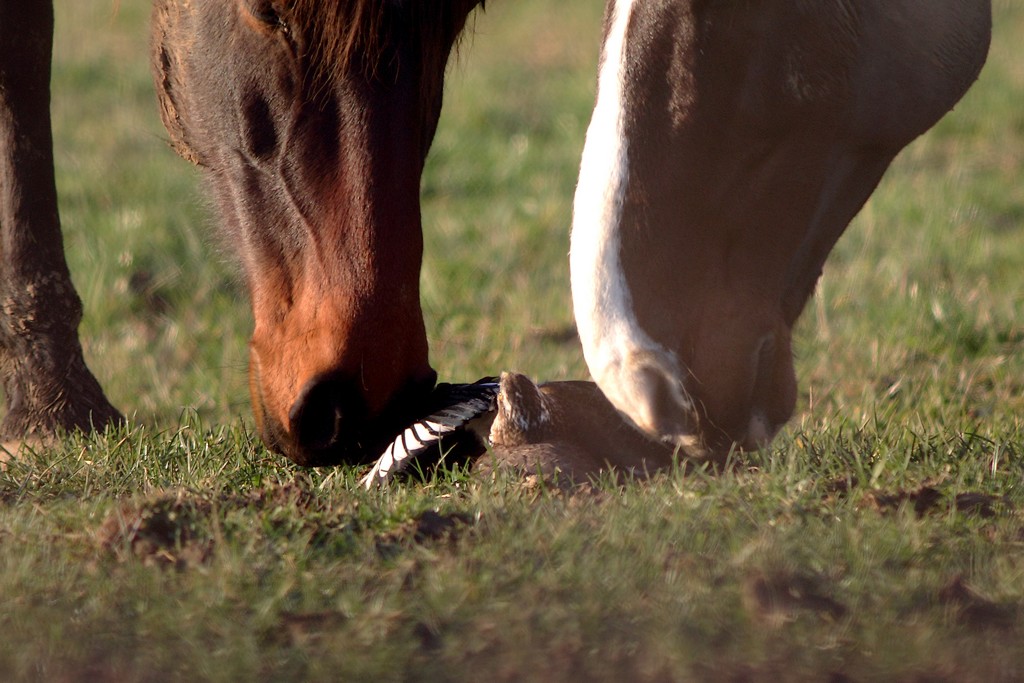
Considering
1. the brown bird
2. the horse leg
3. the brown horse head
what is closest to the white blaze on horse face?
the brown horse head

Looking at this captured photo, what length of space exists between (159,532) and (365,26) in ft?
3.37

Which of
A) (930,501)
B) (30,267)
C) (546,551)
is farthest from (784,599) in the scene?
(30,267)

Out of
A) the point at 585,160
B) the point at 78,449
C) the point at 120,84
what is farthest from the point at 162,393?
the point at 120,84

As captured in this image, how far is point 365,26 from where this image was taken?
8.30 feet

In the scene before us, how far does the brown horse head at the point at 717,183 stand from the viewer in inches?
91.4

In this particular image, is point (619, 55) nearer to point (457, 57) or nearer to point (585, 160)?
point (585, 160)

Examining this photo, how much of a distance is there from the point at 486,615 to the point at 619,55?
41.6 inches

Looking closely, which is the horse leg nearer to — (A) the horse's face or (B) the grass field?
(B) the grass field

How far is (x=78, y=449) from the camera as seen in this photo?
2.86 metres

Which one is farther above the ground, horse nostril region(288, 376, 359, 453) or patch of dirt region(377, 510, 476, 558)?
horse nostril region(288, 376, 359, 453)

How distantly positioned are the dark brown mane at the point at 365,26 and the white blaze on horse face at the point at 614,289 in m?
0.40

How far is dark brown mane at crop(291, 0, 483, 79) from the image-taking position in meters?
2.53

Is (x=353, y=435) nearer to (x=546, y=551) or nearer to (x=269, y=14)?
(x=546, y=551)

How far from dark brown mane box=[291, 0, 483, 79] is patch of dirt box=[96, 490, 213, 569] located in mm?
907
